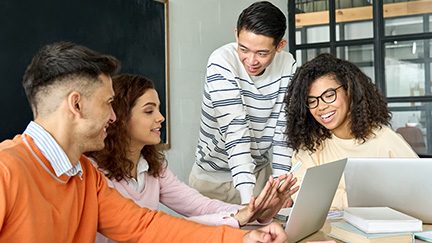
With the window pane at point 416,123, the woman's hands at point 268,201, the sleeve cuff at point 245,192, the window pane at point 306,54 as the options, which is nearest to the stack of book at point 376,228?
the woman's hands at point 268,201

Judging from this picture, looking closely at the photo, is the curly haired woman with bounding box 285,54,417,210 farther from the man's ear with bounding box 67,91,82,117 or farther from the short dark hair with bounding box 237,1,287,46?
the man's ear with bounding box 67,91,82,117

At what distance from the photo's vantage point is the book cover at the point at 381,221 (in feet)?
4.28

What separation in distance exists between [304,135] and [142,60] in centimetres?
122

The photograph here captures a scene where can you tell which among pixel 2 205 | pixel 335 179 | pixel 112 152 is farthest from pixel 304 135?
pixel 2 205

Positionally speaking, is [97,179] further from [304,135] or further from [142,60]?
[142,60]

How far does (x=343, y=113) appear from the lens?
2.01m

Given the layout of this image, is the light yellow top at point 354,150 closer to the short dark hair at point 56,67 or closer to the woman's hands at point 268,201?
the woman's hands at point 268,201

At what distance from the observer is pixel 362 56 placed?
447 cm

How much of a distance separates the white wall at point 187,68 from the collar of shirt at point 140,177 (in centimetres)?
132

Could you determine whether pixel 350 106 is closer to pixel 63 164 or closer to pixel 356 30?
pixel 63 164

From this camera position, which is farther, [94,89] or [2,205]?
[94,89]

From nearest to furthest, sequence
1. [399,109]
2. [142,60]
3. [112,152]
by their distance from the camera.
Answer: [112,152]
[142,60]
[399,109]

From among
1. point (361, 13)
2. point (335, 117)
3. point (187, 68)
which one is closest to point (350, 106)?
point (335, 117)

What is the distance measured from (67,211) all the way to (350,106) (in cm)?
126
